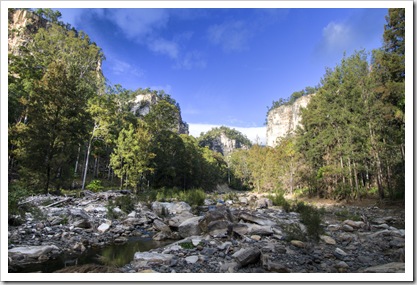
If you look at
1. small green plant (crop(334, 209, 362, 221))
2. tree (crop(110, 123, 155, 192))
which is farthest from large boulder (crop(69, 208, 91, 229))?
tree (crop(110, 123, 155, 192))

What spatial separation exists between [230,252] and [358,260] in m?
2.69

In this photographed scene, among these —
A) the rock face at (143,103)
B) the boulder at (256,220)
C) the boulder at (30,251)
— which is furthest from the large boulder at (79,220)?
the rock face at (143,103)

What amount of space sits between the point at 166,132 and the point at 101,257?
76.4ft

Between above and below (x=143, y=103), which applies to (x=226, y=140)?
below


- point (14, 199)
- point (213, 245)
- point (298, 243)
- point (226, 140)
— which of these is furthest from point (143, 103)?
point (226, 140)

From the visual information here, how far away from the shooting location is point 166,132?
28.2m

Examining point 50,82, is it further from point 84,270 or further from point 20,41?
point 20,41

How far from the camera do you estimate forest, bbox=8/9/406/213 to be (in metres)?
10.9

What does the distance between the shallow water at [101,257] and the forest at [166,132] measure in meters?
1.63

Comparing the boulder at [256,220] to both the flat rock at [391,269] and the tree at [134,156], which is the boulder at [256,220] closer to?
the flat rock at [391,269]

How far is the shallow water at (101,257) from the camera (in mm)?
4543

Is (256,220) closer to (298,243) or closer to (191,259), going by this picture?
(298,243)

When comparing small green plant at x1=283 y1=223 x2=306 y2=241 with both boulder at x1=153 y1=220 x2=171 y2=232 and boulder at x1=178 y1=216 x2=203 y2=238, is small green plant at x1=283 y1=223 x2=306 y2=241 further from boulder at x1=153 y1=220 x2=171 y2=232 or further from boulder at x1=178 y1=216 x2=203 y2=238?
boulder at x1=153 y1=220 x2=171 y2=232

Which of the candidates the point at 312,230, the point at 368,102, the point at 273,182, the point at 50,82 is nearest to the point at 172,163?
the point at 273,182
